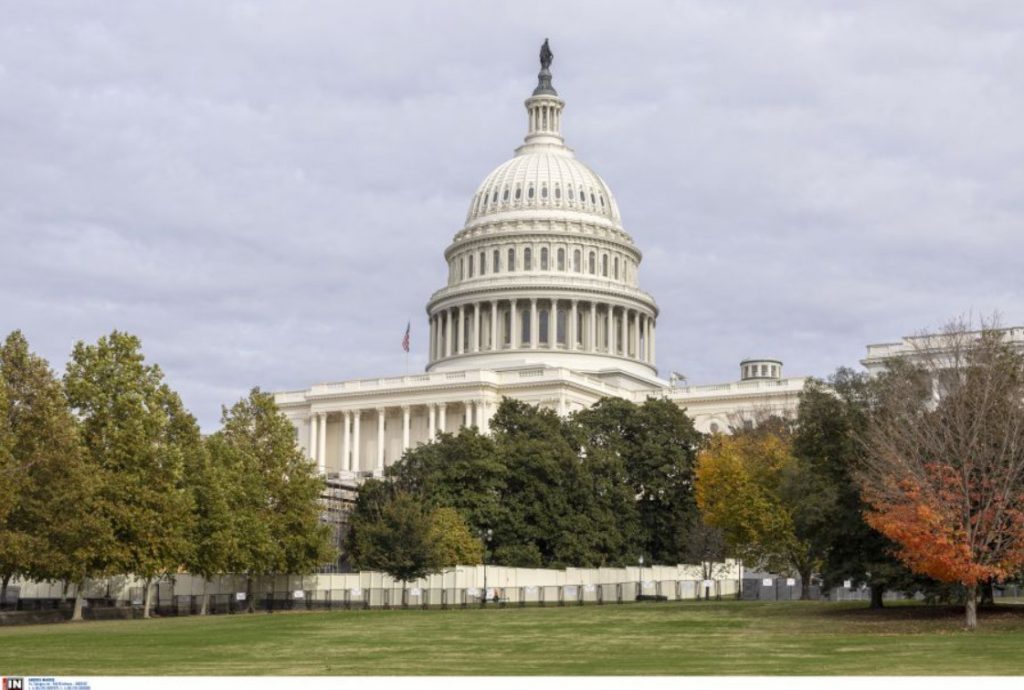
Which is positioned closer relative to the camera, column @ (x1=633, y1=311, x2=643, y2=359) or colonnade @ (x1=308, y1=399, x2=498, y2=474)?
colonnade @ (x1=308, y1=399, x2=498, y2=474)

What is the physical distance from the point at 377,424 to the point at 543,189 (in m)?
37.1

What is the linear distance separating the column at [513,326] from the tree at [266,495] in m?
86.1

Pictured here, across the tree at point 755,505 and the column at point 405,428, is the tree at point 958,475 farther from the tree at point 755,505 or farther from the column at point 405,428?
the column at point 405,428

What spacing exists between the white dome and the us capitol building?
17 cm

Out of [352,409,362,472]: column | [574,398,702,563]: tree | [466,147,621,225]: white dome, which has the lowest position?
[574,398,702,563]: tree

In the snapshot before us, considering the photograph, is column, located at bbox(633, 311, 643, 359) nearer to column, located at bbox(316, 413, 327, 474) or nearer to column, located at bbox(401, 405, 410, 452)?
column, located at bbox(401, 405, 410, 452)

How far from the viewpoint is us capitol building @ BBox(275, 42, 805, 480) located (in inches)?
6137

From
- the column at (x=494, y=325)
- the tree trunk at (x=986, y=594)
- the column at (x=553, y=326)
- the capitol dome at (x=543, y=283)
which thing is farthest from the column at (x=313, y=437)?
the tree trunk at (x=986, y=594)

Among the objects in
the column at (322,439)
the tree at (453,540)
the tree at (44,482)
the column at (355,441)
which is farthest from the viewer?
the column at (322,439)

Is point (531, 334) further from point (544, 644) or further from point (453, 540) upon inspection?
point (544, 644)

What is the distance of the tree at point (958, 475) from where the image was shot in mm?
54062

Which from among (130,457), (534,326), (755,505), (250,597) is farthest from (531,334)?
(130,457)

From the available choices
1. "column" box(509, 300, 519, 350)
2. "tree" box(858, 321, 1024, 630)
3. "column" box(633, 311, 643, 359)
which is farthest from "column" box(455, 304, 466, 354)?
"tree" box(858, 321, 1024, 630)

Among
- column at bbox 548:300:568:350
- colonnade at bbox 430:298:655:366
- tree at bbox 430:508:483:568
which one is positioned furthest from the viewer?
colonnade at bbox 430:298:655:366
